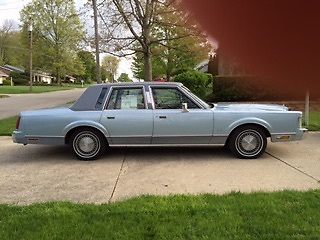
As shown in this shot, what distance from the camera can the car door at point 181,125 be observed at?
6.97 meters

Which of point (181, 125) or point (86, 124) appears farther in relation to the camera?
point (86, 124)

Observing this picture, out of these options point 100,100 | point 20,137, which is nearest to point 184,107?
point 100,100

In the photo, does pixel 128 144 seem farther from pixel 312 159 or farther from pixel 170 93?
pixel 312 159

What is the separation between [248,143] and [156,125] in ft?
5.53

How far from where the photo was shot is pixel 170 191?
482cm

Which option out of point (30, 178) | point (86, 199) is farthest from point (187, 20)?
point (30, 178)

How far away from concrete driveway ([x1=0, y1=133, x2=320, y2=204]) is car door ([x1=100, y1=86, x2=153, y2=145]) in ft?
1.21

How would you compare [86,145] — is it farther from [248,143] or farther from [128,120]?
[248,143]

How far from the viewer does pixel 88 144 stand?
711 centimetres

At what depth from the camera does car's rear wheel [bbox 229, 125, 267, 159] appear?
7.01 metres

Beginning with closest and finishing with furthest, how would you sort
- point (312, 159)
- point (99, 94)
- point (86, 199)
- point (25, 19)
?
point (25, 19)
point (86, 199)
point (312, 159)
point (99, 94)

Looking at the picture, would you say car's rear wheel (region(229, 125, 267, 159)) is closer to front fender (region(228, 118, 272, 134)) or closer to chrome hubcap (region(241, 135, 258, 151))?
chrome hubcap (region(241, 135, 258, 151))

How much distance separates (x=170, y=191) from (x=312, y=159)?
10.2ft

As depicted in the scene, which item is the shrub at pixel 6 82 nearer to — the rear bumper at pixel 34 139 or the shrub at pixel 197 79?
the shrub at pixel 197 79
